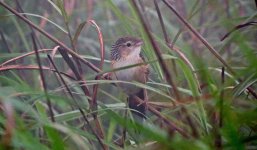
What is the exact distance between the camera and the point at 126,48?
236cm

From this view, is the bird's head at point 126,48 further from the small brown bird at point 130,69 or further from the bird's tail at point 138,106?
the bird's tail at point 138,106

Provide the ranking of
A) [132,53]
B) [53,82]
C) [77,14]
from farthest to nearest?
[77,14], [53,82], [132,53]

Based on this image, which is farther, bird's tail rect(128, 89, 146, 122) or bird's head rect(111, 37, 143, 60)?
bird's head rect(111, 37, 143, 60)

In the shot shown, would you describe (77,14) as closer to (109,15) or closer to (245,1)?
(109,15)

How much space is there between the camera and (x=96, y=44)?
11.8 feet

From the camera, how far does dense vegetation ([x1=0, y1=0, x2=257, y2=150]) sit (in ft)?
4.17

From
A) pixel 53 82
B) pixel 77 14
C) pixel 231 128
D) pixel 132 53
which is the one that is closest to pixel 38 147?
pixel 231 128

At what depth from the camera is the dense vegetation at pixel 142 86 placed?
1.27 m

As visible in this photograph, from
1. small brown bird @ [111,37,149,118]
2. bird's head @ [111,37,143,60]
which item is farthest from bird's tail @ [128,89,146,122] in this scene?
bird's head @ [111,37,143,60]

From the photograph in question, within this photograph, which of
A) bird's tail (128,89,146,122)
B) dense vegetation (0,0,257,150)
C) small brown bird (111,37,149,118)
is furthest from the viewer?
small brown bird (111,37,149,118)

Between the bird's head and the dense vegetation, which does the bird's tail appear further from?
the bird's head

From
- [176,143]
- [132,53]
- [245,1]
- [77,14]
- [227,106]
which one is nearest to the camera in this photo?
[176,143]

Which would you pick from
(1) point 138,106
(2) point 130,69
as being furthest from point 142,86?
(2) point 130,69

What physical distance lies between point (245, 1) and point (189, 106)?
71.7 inches
